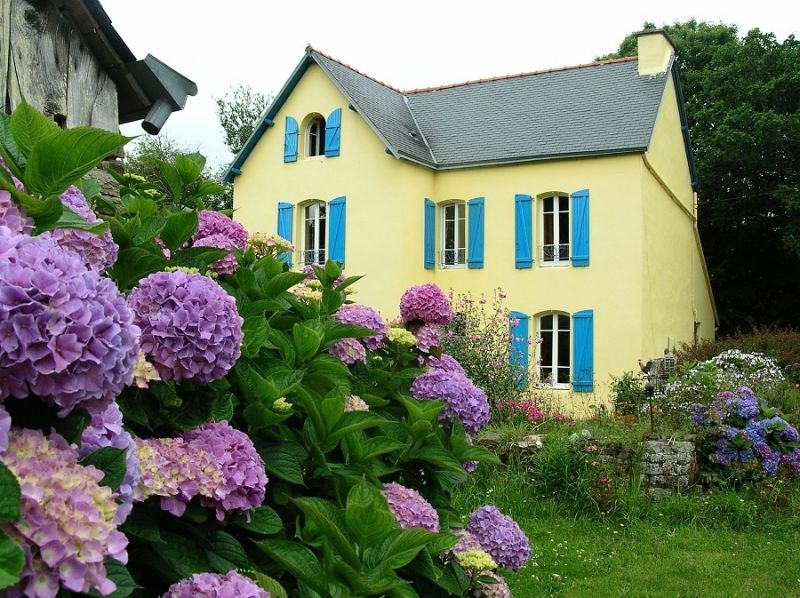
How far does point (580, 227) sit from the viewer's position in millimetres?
15305

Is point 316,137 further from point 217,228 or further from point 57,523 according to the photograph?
point 57,523

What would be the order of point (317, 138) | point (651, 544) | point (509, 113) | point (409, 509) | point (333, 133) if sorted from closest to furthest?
point (409, 509), point (651, 544), point (333, 133), point (509, 113), point (317, 138)

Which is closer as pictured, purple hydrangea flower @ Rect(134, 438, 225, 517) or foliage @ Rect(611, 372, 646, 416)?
purple hydrangea flower @ Rect(134, 438, 225, 517)

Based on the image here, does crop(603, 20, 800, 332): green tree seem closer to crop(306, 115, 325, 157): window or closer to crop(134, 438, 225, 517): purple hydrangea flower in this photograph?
crop(306, 115, 325, 157): window

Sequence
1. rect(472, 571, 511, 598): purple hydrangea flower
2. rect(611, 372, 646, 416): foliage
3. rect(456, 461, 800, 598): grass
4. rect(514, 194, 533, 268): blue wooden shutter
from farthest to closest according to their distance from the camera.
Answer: rect(514, 194, 533, 268): blue wooden shutter < rect(611, 372, 646, 416): foliage < rect(456, 461, 800, 598): grass < rect(472, 571, 511, 598): purple hydrangea flower

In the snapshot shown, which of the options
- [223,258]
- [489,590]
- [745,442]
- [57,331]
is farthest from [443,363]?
[745,442]

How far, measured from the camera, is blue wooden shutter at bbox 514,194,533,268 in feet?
51.6

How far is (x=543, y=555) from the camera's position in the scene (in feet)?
20.4

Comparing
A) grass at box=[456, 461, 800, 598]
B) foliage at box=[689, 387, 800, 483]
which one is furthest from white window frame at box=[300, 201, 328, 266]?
foliage at box=[689, 387, 800, 483]

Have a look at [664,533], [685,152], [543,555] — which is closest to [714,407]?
[664,533]

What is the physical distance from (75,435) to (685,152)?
19952 millimetres

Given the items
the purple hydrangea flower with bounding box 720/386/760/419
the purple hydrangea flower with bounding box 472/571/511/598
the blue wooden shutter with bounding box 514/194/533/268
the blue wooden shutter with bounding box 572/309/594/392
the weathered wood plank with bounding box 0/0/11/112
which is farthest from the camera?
the blue wooden shutter with bounding box 514/194/533/268

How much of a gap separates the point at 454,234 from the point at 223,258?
14723 mm

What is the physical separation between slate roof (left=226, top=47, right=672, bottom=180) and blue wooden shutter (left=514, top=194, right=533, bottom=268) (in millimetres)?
876
